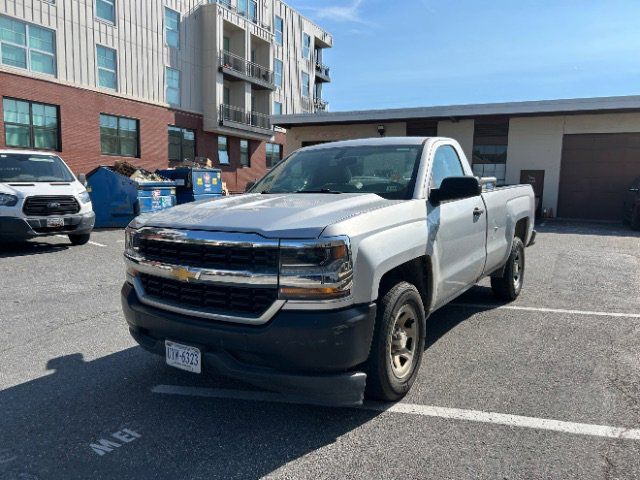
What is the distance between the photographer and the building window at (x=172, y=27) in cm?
2541

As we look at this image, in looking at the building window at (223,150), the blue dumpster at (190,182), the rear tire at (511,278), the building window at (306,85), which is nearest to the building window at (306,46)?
the building window at (306,85)

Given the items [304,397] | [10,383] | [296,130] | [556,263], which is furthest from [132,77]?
[304,397]

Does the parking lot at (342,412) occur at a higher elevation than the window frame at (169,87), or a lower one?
lower

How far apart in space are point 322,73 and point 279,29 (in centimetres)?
823

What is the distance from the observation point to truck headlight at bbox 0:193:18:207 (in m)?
9.32

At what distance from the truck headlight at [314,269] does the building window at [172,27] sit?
85.7 feet

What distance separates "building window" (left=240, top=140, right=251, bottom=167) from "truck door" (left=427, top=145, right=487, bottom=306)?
28.6 metres

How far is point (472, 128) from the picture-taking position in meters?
20.2

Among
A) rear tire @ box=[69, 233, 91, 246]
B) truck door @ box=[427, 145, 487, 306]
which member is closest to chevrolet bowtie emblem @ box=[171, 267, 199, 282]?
truck door @ box=[427, 145, 487, 306]

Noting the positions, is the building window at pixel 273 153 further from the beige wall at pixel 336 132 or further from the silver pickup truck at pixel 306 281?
the silver pickup truck at pixel 306 281

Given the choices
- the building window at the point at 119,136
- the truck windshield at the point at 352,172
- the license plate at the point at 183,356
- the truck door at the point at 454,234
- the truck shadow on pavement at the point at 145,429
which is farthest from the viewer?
the building window at the point at 119,136

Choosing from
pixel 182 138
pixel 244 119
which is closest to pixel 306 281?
pixel 182 138

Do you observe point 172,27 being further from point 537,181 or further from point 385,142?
point 385,142

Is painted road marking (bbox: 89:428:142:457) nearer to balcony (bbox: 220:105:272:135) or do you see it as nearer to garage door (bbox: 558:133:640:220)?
garage door (bbox: 558:133:640:220)
